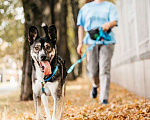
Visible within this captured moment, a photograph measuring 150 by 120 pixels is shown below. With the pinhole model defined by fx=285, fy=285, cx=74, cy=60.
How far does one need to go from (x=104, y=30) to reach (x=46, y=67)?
114 inches

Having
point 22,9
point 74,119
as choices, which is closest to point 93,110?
point 74,119

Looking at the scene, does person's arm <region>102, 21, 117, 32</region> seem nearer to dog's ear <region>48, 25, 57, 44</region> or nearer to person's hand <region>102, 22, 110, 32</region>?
person's hand <region>102, 22, 110, 32</region>

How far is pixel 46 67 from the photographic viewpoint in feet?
12.6

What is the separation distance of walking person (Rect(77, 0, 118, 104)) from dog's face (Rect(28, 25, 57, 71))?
2.60m

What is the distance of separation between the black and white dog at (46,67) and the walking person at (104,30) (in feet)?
8.48

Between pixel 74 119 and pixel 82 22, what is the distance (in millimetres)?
3129

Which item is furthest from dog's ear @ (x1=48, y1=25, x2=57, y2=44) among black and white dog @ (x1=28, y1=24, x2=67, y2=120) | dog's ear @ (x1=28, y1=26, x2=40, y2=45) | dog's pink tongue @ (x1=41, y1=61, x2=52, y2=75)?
dog's pink tongue @ (x1=41, y1=61, x2=52, y2=75)

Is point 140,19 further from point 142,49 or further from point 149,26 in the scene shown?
point 149,26

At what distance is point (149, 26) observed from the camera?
6.95 metres

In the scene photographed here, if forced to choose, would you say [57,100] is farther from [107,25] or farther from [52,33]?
[107,25]

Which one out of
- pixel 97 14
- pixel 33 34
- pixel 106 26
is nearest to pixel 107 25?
pixel 106 26

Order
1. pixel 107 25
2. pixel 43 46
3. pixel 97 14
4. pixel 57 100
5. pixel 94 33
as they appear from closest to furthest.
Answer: pixel 43 46 < pixel 57 100 < pixel 107 25 < pixel 94 33 < pixel 97 14

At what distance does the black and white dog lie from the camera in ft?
12.6

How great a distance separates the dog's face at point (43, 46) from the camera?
3.76 metres
